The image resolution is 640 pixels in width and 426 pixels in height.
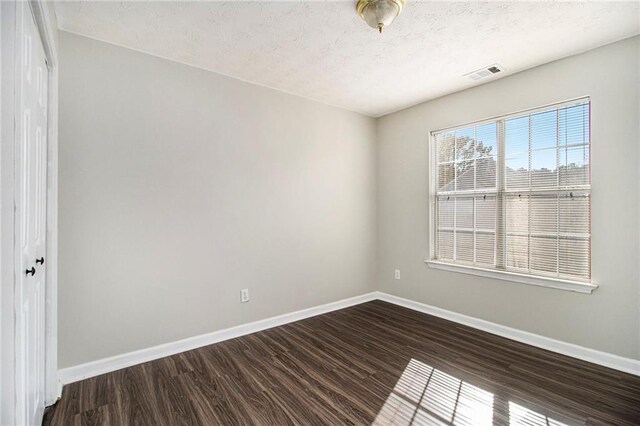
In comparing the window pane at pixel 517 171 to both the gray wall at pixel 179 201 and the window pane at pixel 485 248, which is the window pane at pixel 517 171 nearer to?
the window pane at pixel 485 248

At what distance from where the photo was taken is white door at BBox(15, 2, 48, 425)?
3.74 ft

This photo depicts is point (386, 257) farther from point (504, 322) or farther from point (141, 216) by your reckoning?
point (141, 216)

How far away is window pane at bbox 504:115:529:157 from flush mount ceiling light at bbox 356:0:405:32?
1784mm

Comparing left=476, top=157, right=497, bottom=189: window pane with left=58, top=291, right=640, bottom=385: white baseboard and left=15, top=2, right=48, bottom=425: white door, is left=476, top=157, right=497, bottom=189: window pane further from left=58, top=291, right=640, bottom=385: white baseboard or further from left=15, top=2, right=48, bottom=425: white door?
left=15, top=2, right=48, bottom=425: white door

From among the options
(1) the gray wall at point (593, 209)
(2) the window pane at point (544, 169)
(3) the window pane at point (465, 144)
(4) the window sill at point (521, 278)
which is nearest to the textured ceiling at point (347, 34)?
(1) the gray wall at point (593, 209)

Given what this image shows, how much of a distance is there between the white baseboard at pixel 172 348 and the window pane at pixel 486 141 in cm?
248

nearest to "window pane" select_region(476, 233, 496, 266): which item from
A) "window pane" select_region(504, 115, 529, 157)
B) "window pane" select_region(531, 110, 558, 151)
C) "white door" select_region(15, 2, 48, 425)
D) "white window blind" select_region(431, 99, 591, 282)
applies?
"white window blind" select_region(431, 99, 591, 282)

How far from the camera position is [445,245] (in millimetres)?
3609

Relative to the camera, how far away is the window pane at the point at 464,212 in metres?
3.38

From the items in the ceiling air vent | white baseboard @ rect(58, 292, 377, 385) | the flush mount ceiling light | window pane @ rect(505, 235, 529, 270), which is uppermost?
the ceiling air vent

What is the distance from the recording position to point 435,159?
12.1 feet

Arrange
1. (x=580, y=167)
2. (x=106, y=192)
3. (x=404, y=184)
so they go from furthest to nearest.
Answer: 1. (x=404, y=184)
2. (x=580, y=167)
3. (x=106, y=192)

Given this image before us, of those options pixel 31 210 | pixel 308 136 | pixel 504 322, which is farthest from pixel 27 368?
pixel 504 322

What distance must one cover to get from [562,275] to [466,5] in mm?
2355
